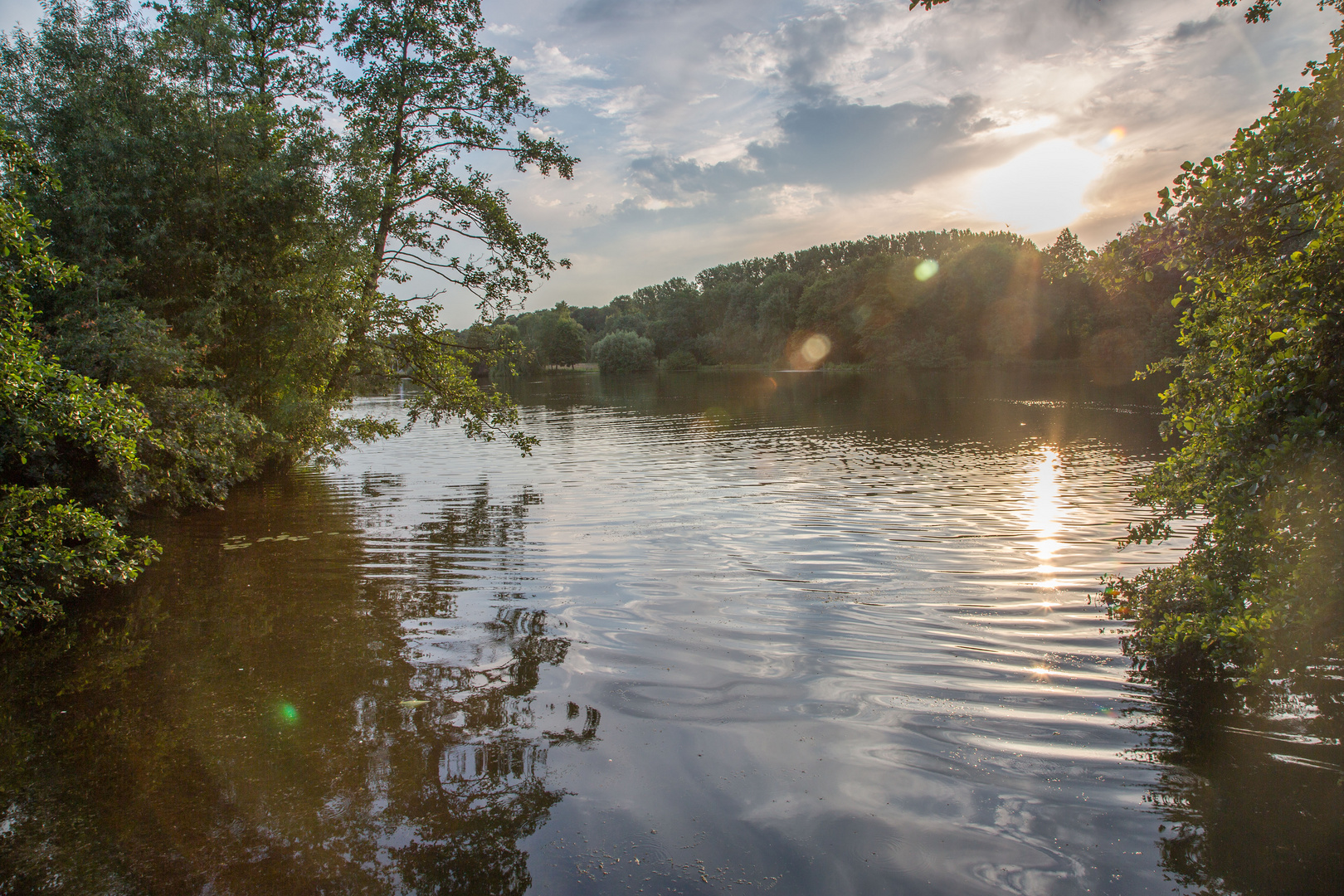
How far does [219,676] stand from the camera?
24.3ft

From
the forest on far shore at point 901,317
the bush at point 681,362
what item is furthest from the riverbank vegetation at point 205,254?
the bush at point 681,362

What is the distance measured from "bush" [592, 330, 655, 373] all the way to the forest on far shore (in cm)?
22

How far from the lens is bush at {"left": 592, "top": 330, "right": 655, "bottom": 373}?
13050 centimetres

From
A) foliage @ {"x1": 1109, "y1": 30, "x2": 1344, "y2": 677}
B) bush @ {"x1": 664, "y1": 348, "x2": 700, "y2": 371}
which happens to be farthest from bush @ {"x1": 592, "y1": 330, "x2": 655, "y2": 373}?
foliage @ {"x1": 1109, "y1": 30, "x2": 1344, "y2": 677}

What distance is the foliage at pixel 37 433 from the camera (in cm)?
775

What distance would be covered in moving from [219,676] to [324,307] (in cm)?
1296

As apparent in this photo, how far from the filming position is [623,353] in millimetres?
→ 130500

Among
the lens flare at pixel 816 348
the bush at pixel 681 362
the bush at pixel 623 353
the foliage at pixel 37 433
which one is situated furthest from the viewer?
the bush at pixel 681 362

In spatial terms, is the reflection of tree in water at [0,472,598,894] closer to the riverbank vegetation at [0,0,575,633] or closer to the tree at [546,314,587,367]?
the riverbank vegetation at [0,0,575,633]

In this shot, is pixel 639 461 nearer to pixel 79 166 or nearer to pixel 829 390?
pixel 79 166

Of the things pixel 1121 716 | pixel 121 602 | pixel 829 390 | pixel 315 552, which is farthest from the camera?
pixel 829 390

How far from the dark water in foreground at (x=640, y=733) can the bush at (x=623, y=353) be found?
4652 inches

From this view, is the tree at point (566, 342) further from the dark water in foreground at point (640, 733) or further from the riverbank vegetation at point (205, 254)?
the dark water in foreground at point (640, 733)

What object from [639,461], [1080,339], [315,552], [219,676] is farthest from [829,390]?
[219,676]
